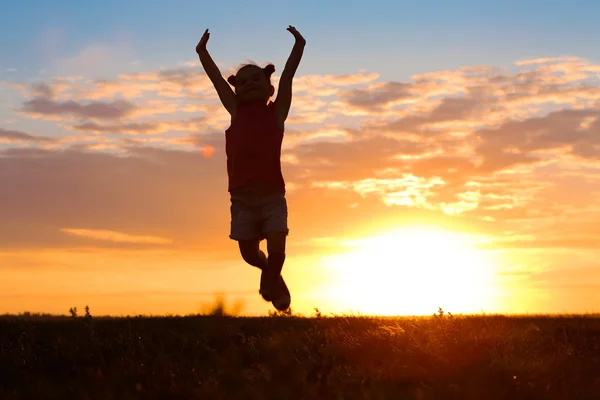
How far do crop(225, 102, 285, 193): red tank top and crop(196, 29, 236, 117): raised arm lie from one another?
1.30 feet

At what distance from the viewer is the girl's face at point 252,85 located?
37.2 feet

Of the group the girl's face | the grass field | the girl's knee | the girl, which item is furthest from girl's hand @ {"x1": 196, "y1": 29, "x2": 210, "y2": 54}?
the grass field

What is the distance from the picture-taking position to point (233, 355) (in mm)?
7172

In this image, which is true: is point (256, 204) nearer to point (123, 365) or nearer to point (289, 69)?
point (289, 69)

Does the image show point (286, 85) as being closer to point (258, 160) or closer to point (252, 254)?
point (258, 160)

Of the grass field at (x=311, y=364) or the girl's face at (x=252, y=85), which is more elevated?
the girl's face at (x=252, y=85)

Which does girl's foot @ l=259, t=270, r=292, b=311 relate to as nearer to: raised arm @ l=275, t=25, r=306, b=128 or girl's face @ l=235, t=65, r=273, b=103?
raised arm @ l=275, t=25, r=306, b=128

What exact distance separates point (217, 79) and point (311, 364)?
20.4 ft

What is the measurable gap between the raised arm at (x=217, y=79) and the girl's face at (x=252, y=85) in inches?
5.9

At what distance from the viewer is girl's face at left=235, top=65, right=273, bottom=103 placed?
1134cm

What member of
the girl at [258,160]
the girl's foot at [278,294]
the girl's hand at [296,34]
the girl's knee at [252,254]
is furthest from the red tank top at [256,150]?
the girl's foot at [278,294]

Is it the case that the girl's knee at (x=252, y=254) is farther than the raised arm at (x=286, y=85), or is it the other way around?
the girl's knee at (x=252, y=254)

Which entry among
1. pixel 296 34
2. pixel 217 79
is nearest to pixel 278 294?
pixel 217 79

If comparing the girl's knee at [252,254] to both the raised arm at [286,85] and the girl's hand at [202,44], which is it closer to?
the raised arm at [286,85]
